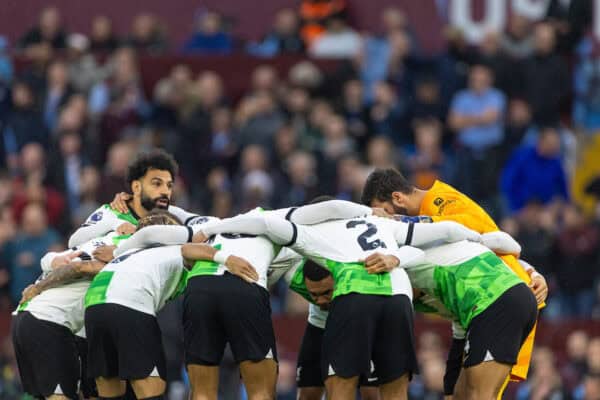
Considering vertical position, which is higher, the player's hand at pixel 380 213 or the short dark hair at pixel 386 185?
the short dark hair at pixel 386 185

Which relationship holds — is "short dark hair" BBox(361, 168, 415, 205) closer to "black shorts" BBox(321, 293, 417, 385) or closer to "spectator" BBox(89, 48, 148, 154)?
"black shorts" BBox(321, 293, 417, 385)

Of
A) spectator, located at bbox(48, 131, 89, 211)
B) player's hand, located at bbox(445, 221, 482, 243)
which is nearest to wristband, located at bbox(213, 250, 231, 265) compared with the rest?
player's hand, located at bbox(445, 221, 482, 243)

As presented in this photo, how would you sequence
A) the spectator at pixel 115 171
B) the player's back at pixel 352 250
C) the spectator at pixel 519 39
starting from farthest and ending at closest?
the spectator at pixel 519 39 → the spectator at pixel 115 171 → the player's back at pixel 352 250

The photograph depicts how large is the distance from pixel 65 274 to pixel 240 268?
5.69 ft

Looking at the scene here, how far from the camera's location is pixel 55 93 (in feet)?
87.4

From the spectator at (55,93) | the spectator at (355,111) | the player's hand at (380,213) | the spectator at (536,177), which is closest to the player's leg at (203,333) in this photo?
the player's hand at (380,213)

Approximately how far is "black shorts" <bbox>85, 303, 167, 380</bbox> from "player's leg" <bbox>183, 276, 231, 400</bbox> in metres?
0.32

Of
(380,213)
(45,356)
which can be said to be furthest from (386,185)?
(45,356)

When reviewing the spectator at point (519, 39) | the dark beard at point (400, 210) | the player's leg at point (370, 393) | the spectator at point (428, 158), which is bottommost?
the player's leg at point (370, 393)

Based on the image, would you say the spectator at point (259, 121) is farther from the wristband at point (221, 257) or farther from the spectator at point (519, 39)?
the wristband at point (221, 257)

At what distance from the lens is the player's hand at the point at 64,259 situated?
1741 centimetres

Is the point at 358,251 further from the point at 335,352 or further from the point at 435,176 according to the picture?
the point at 435,176

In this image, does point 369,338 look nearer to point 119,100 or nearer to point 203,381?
point 203,381

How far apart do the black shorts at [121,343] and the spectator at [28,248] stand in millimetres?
6561
